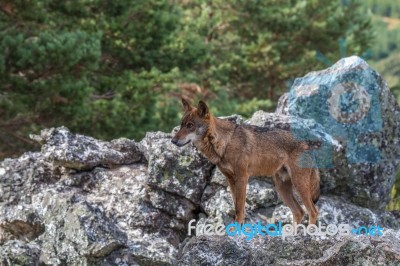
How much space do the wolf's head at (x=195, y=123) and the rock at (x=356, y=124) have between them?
2729mm


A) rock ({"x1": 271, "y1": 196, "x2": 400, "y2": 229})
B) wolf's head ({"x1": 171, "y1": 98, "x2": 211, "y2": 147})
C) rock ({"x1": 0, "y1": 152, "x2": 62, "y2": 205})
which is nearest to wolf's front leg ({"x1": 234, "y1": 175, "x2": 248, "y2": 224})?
wolf's head ({"x1": 171, "y1": 98, "x2": 211, "y2": 147})

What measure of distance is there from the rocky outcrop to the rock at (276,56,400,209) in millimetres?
30

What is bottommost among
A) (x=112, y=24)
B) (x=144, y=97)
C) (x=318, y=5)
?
(x=144, y=97)

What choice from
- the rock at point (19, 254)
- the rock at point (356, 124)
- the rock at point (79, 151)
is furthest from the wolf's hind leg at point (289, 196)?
the rock at point (19, 254)

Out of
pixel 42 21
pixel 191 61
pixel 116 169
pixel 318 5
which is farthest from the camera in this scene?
pixel 318 5

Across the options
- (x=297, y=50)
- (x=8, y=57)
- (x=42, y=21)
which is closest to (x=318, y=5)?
(x=297, y=50)

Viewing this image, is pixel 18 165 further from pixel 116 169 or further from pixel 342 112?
pixel 342 112

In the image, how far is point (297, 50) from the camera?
32000mm

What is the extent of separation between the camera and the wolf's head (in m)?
8.85

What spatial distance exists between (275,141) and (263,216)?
140 cm

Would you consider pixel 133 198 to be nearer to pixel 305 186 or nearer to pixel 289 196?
pixel 289 196

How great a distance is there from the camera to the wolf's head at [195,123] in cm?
885

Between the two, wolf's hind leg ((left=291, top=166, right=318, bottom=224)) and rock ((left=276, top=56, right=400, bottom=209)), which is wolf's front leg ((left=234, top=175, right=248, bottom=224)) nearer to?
wolf's hind leg ((left=291, top=166, right=318, bottom=224))

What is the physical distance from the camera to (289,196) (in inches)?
389
